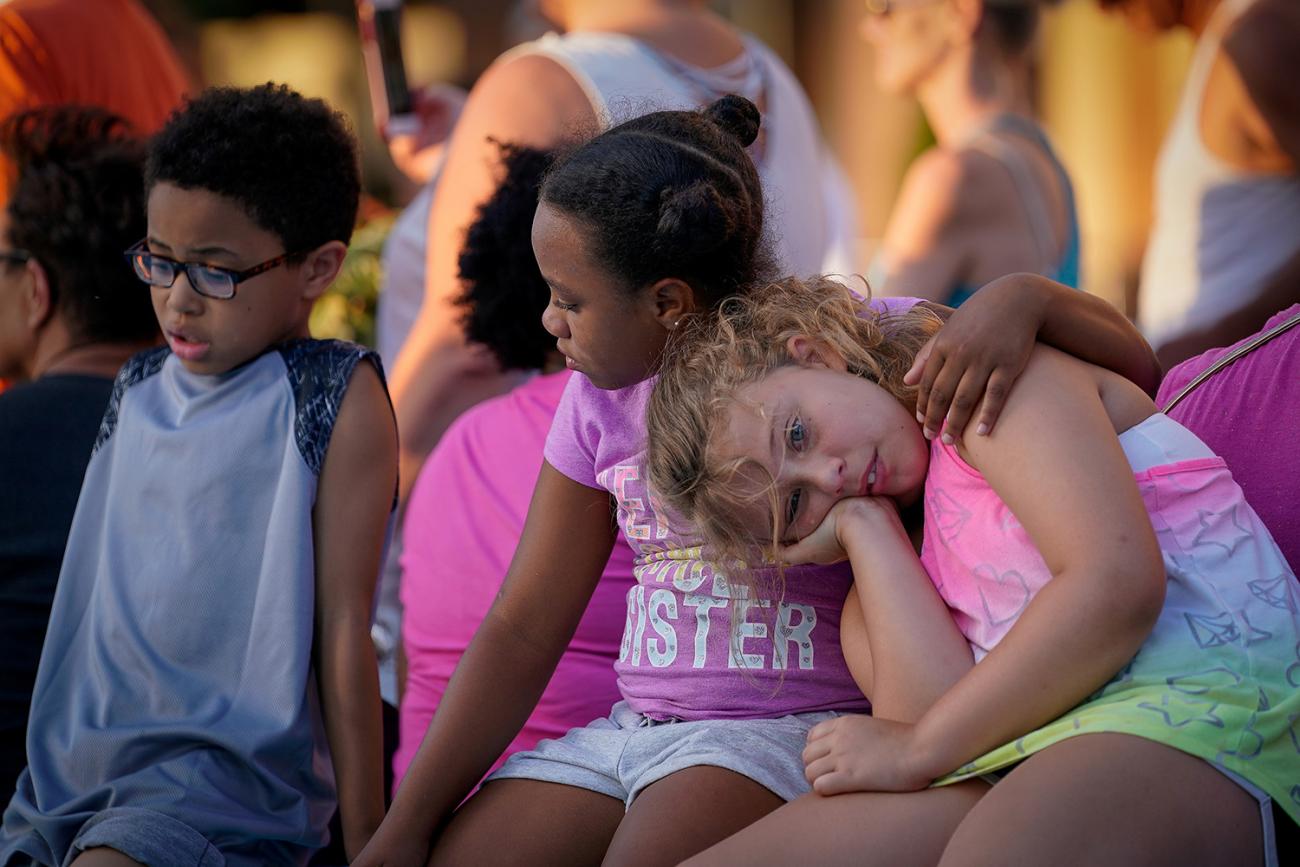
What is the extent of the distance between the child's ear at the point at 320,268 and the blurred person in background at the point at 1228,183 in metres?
2.20

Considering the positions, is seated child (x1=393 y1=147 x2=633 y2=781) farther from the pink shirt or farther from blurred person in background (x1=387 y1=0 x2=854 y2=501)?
blurred person in background (x1=387 y1=0 x2=854 y2=501)

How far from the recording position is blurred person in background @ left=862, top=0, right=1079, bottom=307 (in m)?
3.73

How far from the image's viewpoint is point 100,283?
9.04 ft

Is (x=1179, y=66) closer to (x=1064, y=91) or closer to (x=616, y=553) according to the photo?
(x=1064, y=91)

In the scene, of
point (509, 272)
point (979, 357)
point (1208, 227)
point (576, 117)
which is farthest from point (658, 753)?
point (1208, 227)

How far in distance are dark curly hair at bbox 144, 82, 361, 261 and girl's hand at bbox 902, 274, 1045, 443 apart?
1.12m

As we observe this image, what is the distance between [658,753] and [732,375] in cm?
50

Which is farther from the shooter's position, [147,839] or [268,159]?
[268,159]

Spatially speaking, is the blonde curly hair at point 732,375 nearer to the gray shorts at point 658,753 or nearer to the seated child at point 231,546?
the gray shorts at point 658,753

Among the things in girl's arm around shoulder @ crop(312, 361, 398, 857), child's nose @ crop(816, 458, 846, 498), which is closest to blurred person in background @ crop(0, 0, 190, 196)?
girl's arm around shoulder @ crop(312, 361, 398, 857)

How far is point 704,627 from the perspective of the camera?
74.9 inches

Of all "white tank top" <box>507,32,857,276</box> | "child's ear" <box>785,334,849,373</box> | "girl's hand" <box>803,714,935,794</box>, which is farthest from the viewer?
"white tank top" <box>507,32,857,276</box>

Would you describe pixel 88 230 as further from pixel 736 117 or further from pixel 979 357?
pixel 979 357

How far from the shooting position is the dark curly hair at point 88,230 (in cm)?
276
